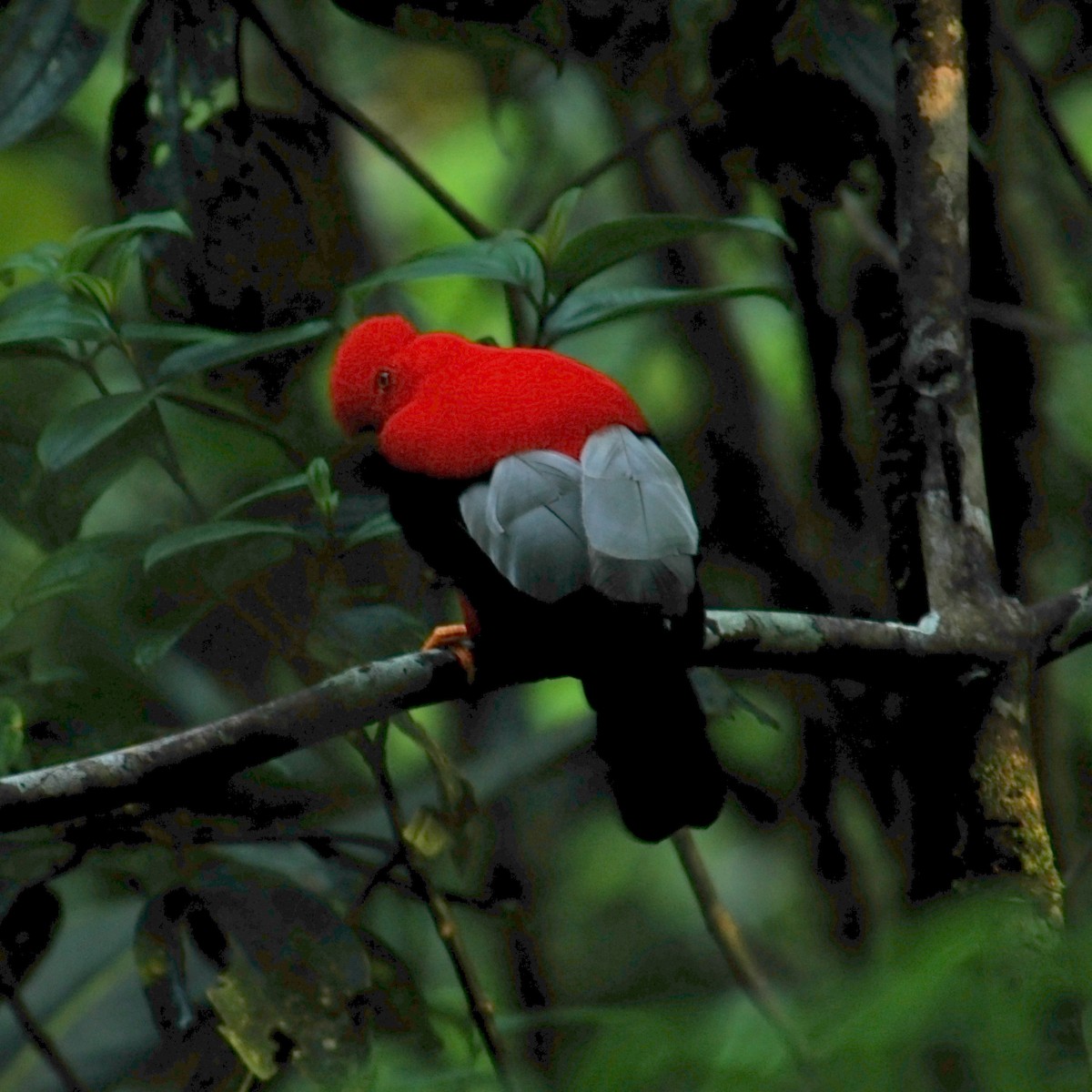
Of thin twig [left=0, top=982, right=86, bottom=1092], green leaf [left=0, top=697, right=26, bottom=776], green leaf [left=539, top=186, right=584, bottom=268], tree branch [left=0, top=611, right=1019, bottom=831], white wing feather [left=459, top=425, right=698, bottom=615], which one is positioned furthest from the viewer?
green leaf [left=539, top=186, right=584, bottom=268]

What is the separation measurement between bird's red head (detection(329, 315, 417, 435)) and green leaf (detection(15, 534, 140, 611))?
1.53ft

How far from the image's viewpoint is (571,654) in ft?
5.56

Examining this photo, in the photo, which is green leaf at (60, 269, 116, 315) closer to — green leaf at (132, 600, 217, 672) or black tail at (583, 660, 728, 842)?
green leaf at (132, 600, 217, 672)

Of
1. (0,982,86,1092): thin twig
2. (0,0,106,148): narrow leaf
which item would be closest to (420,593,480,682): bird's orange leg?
(0,982,86,1092): thin twig

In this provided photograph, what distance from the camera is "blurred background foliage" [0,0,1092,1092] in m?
1.97

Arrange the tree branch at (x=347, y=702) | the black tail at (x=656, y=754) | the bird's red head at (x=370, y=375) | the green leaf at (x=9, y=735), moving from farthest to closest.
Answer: the bird's red head at (x=370, y=375) < the green leaf at (x=9, y=735) < the black tail at (x=656, y=754) < the tree branch at (x=347, y=702)

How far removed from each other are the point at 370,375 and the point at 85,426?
53 cm

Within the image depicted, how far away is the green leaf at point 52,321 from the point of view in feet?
6.20

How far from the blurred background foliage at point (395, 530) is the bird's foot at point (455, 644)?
9 centimetres

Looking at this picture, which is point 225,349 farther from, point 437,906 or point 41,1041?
point 41,1041

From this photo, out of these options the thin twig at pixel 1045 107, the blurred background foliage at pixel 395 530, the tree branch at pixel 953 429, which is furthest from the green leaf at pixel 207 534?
the thin twig at pixel 1045 107

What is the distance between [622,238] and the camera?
2082 mm

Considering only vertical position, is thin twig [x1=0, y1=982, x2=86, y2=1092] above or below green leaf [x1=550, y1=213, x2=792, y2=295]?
below

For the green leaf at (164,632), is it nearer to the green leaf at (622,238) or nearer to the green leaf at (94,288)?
the green leaf at (94,288)
